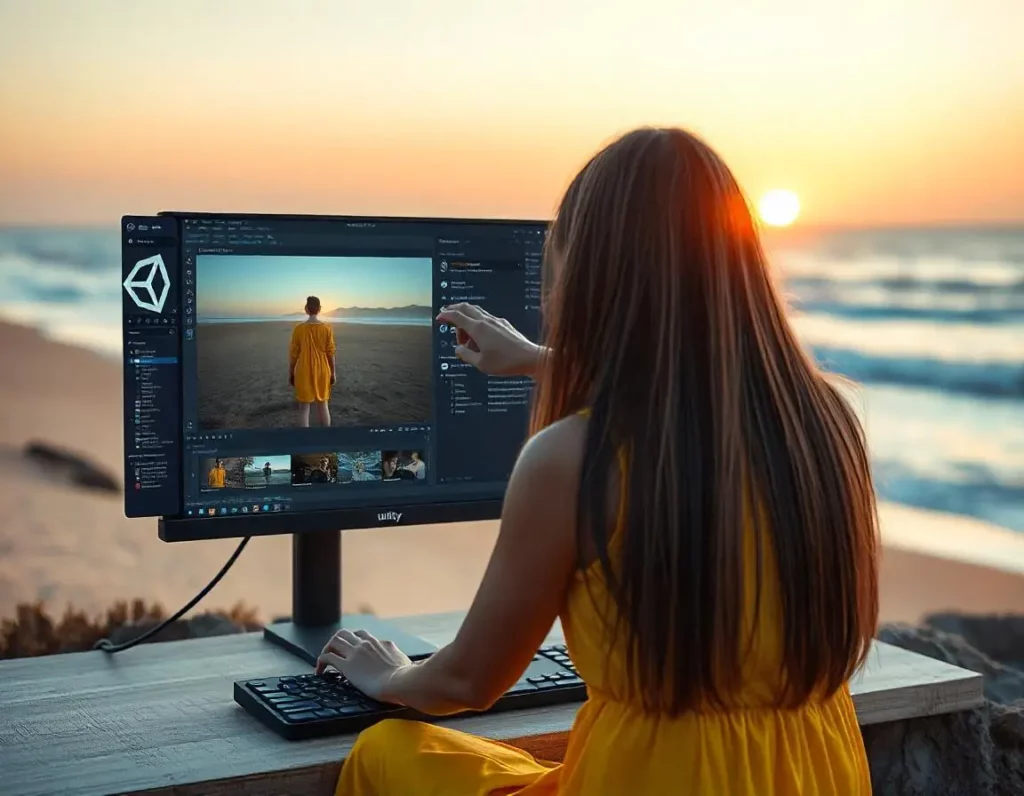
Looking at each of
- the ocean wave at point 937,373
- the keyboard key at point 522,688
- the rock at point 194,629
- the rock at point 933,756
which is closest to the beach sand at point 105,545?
the rock at point 194,629

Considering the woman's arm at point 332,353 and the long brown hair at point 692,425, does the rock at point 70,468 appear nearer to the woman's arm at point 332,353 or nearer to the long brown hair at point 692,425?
the woman's arm at point 332,353

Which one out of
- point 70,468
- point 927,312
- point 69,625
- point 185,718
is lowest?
point 69,625

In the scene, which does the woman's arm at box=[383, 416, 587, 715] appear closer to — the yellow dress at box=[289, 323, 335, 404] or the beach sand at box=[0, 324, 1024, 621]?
the yellow dress at box=[289, 323, 335, 404]

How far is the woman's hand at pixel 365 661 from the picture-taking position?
140 cm

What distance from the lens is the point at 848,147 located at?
3896 mm

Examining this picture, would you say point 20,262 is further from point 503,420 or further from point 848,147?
point 848,147

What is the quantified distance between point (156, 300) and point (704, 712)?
2.68ft

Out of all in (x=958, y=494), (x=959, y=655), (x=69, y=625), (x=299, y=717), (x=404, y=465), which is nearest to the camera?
(x=299, y=717)

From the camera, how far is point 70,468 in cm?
307

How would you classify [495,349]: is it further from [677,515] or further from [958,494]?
[958,494]

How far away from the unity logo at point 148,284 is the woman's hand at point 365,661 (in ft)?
1.47

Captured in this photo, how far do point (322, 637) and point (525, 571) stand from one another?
69cm

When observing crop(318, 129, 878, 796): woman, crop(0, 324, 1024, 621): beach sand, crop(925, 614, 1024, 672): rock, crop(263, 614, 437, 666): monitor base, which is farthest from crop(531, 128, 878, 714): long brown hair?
crop(925, 614, 1024, 672): rock

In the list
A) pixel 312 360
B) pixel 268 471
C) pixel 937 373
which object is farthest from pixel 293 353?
pixel 937 373
